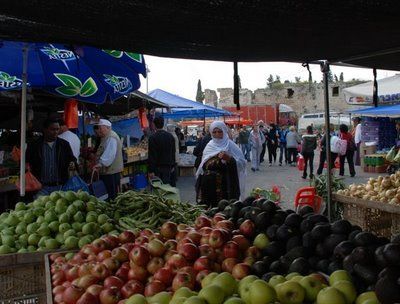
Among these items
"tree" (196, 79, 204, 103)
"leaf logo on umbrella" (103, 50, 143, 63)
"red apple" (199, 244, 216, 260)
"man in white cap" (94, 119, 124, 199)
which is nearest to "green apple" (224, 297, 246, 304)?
"red apple" (199, 244, 216, 260)

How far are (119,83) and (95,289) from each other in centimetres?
480

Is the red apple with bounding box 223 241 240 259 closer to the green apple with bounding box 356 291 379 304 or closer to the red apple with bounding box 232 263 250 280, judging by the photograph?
the red apple with bounding box 232 263 250 280

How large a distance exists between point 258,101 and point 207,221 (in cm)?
5178

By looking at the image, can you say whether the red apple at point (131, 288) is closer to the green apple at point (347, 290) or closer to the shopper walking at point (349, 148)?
the green apple at point (347, 290)

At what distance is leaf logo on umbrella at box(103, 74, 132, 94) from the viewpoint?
6.81m

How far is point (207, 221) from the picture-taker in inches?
126

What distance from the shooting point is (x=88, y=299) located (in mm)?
2463

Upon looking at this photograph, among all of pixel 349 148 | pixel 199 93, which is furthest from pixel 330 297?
pixel 199 93

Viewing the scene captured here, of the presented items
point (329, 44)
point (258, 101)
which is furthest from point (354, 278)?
point (258, 101)

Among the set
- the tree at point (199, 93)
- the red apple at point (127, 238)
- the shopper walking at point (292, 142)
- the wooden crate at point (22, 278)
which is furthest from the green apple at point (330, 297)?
the tree at point (199, 93)

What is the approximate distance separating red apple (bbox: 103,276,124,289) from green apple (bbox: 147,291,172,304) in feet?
1.22

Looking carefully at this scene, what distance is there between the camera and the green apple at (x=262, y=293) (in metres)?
2.00

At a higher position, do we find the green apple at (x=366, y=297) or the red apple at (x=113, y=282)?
the green apple at (x=366, y=297)

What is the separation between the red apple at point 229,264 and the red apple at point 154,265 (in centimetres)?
35
